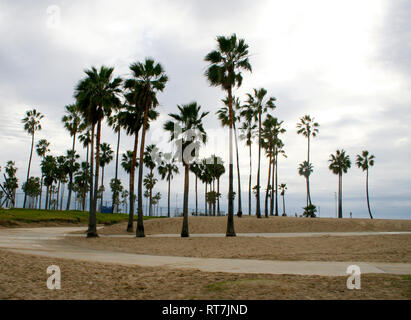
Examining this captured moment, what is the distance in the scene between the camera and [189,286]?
7.46 metres

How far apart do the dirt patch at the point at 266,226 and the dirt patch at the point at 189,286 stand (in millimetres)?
25361

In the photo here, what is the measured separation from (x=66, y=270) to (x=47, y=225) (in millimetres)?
39357

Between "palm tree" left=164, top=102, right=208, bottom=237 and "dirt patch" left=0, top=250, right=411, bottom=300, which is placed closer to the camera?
"dirt patch" left=0, top=250, right=411, bottom=300

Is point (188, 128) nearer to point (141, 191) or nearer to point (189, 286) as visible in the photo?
point (141, 191)

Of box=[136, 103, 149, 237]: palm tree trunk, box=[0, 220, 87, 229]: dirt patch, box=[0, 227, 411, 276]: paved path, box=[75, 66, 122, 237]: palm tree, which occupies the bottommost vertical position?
box=[0, 220, 87, 229]: dirt patch

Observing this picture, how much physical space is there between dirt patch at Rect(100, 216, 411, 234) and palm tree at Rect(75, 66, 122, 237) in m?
8.37

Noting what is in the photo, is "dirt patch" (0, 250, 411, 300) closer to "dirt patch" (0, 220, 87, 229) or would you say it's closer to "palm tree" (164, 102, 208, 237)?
"palm tree" (164, 102, 208, 237)

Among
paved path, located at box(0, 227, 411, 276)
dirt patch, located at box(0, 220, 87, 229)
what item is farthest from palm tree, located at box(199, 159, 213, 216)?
paved path, located at box(0, 227, 411, 276)

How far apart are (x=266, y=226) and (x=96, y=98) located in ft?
71.3

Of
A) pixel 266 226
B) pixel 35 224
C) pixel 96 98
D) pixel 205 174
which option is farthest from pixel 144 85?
pixel 205 174

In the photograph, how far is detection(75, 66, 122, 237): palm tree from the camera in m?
28.1

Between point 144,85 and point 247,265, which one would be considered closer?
point 247,265
